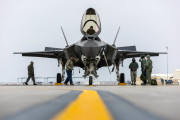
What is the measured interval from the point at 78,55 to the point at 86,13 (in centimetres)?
227

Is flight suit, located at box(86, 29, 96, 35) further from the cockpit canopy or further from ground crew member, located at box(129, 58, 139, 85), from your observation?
ground crew member, located at box(129, 58, 139, 85)

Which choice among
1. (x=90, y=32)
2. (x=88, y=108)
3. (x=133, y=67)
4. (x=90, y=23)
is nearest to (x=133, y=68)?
(x=133, y=67)

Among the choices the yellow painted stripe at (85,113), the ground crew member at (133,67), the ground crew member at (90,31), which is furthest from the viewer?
the ground crew member at (133,67)

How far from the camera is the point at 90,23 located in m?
11.1

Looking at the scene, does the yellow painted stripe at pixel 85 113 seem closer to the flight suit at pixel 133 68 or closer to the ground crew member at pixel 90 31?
Answer: the ground crew member at pixel 90 31

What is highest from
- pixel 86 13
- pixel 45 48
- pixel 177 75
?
pixel 86 13

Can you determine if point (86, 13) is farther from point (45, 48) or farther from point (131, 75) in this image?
point (45, 48)

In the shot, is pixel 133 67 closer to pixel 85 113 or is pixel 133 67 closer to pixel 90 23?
pixel 90 23

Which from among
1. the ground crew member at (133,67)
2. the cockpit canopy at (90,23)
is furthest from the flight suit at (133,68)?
the cockpit canopy at (90,23)

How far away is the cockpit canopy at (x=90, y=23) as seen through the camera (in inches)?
438

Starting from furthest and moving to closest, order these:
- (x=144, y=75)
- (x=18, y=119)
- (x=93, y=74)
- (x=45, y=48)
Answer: (x=45, y=48) → (x=144, y=75) → (x=93, y=74) → (x=18, y=119)

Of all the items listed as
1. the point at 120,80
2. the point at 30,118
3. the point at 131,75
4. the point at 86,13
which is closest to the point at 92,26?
the point at 86,13

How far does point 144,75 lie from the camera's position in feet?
38.6

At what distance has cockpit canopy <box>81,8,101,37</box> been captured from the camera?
11.1 meters
